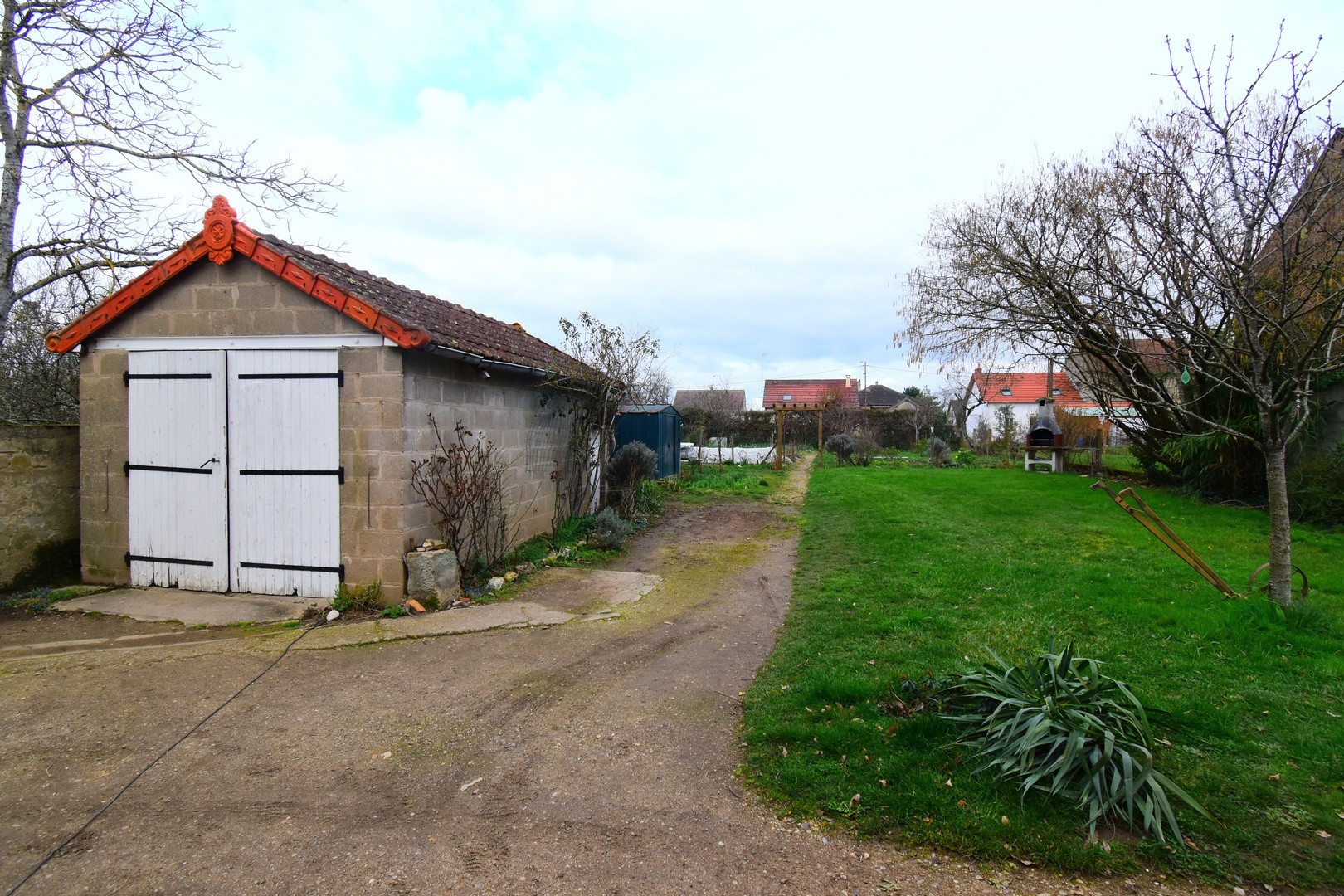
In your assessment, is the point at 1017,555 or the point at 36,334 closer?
the point at 1017,555

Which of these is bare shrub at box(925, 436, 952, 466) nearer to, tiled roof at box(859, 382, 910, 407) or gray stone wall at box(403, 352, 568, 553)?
gray stone wall at box(403, 352, 568, 553)

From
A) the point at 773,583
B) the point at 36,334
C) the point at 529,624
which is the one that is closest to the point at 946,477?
the point at 773,583

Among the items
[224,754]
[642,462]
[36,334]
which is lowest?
[224,754]

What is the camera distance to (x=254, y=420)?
6352mm

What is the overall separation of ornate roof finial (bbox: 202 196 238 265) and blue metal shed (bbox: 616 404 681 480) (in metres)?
8.57

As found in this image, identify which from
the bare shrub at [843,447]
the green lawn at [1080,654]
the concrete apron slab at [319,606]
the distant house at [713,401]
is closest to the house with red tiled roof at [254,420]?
the concrete apron slab at [319,606]

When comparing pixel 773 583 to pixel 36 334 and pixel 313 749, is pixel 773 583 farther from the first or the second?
pixel 36 334

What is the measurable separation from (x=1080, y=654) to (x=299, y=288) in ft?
23.1

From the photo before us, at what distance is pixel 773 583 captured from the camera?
24.3ft

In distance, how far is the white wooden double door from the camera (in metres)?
6.25

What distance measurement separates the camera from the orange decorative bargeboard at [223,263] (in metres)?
5.95

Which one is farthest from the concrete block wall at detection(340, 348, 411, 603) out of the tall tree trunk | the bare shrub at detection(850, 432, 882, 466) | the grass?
the bare shrub at detection(850, 432, 882, 466)

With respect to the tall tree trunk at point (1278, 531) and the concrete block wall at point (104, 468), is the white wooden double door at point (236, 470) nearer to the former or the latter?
the concrete block wall at point (104, 468)

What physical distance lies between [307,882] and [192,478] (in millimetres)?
5343
